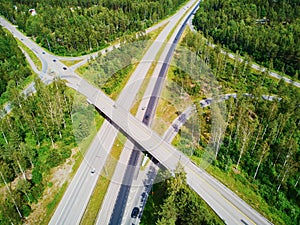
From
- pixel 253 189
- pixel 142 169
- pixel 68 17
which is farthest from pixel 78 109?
pixel 68 17

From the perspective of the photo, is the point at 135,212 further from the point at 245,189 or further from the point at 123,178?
the point at 245,189

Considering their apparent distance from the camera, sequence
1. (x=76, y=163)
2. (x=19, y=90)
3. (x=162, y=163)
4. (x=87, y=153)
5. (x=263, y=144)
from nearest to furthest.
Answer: (x=162, y=163) < (x=263, y=144) < (x=76, y=163) < (x=87, y=153) < (x=19, y=90)

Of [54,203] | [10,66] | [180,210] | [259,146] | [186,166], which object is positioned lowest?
[54,203]

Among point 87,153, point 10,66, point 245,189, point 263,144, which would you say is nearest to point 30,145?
point 87,153

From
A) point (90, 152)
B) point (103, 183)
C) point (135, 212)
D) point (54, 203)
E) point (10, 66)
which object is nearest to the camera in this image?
point (135, 212)

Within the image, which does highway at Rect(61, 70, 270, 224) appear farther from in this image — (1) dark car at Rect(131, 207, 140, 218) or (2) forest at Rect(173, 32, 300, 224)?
(1) dark car at Rect(131, 207, 140, 218)

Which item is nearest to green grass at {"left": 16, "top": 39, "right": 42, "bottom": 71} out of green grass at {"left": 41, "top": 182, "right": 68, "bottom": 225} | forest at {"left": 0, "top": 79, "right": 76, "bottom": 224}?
forest at {"left": 0, "top": 79, "right": 76, "bottom": 224}
